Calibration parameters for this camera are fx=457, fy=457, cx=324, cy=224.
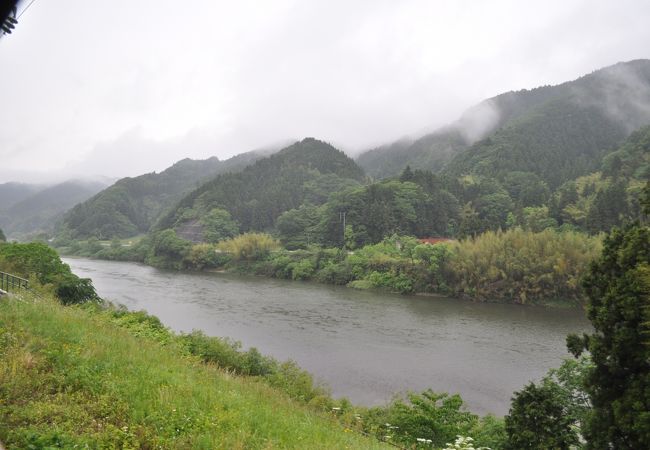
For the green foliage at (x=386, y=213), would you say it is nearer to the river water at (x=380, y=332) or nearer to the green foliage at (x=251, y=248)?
the green foliage at (x=251, y=248)

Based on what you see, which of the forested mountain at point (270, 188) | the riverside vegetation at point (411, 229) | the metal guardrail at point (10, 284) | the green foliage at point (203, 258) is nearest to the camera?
the metal guardrail at point (10, 284)

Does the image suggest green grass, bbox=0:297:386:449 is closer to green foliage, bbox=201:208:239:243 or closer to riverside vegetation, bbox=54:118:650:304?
riverside vegetation, bbox=54:118:650:304

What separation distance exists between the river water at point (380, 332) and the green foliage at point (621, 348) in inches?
301

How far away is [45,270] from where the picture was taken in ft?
80.6

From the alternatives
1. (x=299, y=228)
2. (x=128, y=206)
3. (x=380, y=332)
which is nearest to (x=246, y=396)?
(x=380, y=332)

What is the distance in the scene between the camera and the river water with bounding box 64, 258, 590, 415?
19188 millimetres

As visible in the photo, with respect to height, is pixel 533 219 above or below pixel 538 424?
above

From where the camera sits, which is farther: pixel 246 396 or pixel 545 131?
pixel 545 131

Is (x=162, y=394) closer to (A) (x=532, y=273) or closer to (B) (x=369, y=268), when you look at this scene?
(A) (x=532, y=273)

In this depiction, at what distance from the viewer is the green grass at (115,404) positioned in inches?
180

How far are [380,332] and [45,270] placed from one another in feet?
62.5

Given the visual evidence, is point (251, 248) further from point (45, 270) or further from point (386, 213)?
point (45, 270)

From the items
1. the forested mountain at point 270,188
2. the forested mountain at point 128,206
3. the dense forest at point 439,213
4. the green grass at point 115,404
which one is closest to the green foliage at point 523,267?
the dense forest at point 439,213

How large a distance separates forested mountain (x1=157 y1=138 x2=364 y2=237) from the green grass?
261ft
